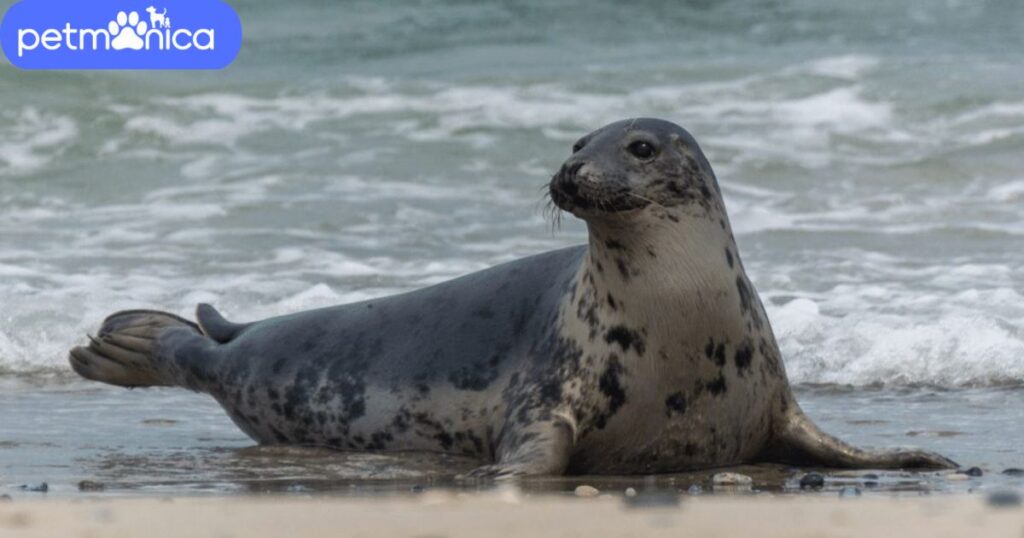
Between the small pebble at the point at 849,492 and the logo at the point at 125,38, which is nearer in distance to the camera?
the small pebble at the point at 849,492

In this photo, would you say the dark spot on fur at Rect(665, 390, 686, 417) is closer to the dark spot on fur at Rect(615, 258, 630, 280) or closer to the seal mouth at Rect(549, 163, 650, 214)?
the dark spot on fur at Rect(615, 258, 630, 280)

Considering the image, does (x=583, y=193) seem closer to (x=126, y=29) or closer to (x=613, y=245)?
(x=613, y=245)

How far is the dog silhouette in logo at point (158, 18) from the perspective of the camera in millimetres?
12336

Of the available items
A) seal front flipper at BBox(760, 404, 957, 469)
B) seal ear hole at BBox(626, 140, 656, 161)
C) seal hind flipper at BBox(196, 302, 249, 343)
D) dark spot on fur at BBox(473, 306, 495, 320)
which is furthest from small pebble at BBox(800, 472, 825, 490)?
seal hind flipper at BBox(196, 302, 249, 343)

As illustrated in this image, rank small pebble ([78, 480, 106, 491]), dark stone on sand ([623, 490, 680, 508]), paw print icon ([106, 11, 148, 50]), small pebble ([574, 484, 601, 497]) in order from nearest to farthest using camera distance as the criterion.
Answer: dark stone on sand ([623, 490, 680, 508]), small pebble ([574, 484, 601, 497]), small pebble ([78, 480, 106, 491]), paw print icon ([106, 11, 148, 50])

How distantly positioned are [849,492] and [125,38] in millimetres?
9687

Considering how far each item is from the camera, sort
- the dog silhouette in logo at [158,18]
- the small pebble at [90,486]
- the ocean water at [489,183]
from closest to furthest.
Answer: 1. the small pebble at [90,486]
2. the ocean water at [489,183]
3. the dog silhouette in logo at [158,18]

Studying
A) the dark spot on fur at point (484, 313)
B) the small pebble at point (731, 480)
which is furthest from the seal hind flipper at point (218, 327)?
the small pebble at point (731, 480)

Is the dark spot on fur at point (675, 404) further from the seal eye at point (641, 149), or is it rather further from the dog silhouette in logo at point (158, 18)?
the dog silhouette in logo at point (158, 18)

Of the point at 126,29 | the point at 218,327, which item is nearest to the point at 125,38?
the point at 126,29

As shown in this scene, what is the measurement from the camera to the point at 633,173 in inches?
184

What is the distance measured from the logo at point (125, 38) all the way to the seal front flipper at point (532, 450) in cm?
811

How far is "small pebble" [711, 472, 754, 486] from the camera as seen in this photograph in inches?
174

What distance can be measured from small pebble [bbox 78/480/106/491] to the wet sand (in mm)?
536
